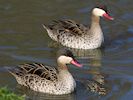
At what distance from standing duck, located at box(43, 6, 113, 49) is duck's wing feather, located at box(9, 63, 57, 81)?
114 inches

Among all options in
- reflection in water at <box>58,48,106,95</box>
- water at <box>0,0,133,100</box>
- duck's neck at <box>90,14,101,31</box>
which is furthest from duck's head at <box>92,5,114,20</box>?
reflection in water at <box>58,48,106,95</box>

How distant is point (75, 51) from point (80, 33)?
18.7 inches

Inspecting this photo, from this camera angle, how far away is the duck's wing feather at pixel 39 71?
11.6 m

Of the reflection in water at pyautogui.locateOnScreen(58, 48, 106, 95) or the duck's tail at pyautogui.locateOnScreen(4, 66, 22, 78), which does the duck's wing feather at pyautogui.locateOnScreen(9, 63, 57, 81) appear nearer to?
the duck's tail at pyautogui.locateOnScreen(4, 66, 22, 78)

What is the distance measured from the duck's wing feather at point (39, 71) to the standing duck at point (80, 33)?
2905 mm

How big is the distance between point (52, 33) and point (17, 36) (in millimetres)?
918

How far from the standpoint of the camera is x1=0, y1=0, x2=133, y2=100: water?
1190 cm

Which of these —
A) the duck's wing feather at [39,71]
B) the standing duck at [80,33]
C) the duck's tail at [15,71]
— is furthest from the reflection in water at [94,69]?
the duck's tail at [15,71]

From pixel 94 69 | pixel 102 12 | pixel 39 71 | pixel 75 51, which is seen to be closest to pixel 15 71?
pixel 39 71

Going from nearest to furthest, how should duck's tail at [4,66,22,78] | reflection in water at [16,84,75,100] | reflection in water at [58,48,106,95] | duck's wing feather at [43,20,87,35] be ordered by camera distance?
reflection in water at [16,84,75,100]
duck's tail at [4,66,22,78]
reflection in water at [58,48,106,95]
duck's wing feather at [43,20,87,35]

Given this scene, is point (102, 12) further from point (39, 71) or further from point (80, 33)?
point (39, 71)

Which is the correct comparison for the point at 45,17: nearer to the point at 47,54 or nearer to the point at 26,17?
the point at 26,17

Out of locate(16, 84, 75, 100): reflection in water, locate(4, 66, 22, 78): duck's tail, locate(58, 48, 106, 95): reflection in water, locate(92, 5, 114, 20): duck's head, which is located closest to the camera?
locate(16, 84, 75, 100): reflection in water

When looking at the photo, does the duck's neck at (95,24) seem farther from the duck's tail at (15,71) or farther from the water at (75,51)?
the duck's tail at (15,71)
